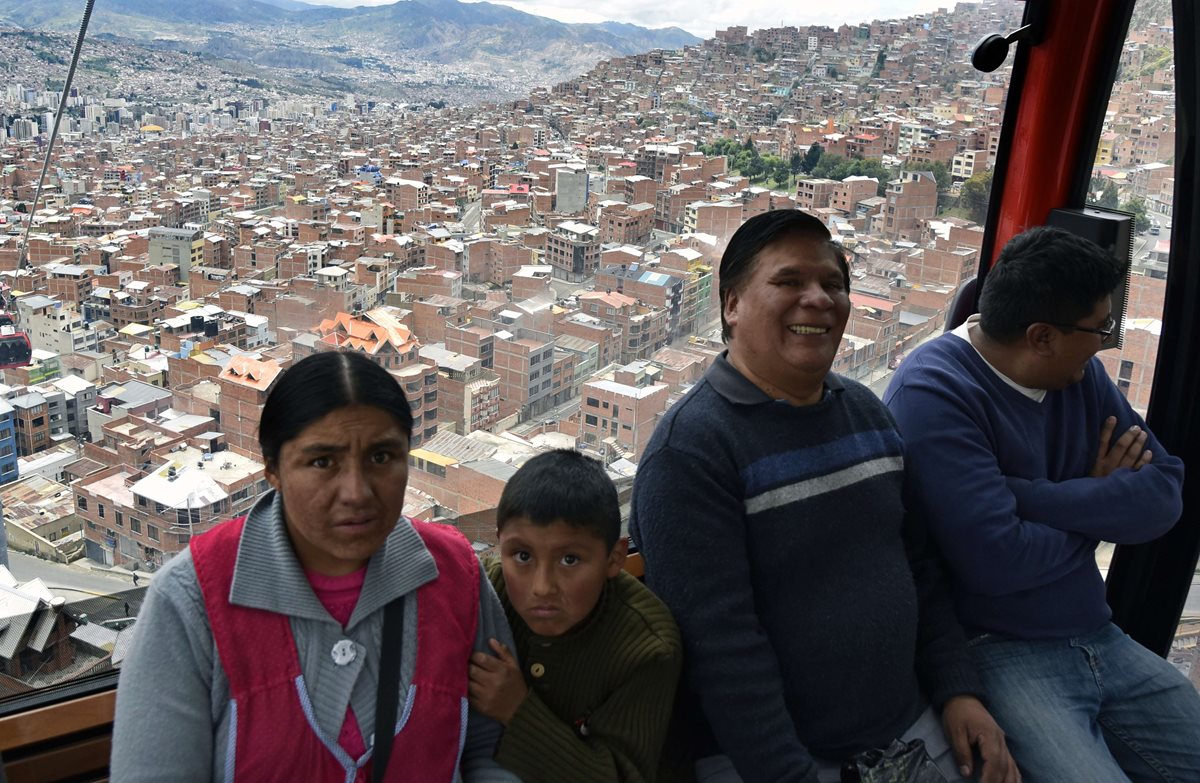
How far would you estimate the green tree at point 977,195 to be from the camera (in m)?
2.63

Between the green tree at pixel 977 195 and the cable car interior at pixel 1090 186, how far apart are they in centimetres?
2

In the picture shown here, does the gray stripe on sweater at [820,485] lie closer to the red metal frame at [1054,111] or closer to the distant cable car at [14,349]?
the red metal frame at [1054,111]

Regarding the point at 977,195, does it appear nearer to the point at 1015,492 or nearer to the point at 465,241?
the point at 1015,492

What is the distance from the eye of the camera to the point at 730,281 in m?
1.58

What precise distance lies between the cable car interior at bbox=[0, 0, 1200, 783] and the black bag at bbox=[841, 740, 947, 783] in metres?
1.10

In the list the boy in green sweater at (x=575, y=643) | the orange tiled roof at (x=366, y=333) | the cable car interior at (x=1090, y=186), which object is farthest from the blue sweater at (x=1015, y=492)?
the orange tiled roof at (x=366, y=333)

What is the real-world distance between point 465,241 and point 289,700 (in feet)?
4.61

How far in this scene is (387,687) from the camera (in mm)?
1149


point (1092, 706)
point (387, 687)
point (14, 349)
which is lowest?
point (1092, 706)

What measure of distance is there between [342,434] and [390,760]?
0.40 metres

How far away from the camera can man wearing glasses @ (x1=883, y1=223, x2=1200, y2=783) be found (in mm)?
1643

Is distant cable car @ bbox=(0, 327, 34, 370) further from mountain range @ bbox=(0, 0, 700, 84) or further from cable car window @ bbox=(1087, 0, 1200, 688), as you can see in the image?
cable car window @ bbox=(1087, 0, 1200, 688)

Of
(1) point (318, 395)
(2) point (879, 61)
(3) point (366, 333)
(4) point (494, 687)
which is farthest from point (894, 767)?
(2) point (879, 61)

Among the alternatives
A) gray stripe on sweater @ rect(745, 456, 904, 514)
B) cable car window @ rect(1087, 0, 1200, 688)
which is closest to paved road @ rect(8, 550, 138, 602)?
gray stripe on sweater @ rect(745, 456, 904, 514)
